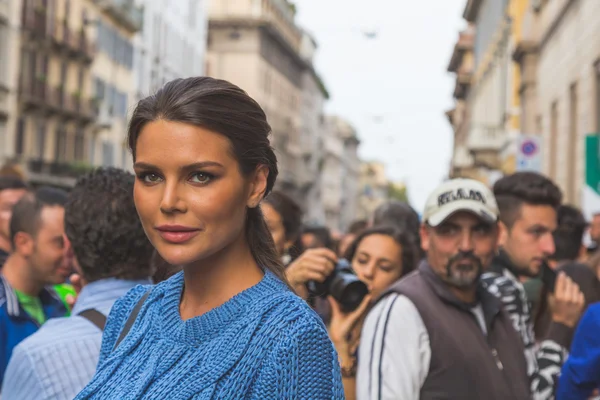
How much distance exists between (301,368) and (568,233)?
7.07 metres

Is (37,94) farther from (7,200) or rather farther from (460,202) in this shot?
(460,202)

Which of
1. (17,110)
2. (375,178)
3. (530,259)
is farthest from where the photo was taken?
(375,178)

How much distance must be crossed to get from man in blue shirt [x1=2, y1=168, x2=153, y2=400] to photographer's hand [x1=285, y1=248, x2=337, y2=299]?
682 millimetres

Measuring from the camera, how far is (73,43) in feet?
152

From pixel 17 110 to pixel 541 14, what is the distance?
21.6 m

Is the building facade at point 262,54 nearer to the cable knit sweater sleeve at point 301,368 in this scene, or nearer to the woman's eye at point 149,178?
the woman's eye at point 149,178

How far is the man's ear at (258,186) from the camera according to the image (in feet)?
9.02

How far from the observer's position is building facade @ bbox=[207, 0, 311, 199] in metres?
75.4

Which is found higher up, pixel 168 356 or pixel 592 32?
pixel 592 32

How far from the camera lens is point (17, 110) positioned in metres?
42.0

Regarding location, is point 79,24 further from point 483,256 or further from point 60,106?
point 483,256

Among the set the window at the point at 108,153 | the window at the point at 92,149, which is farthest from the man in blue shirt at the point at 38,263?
the window at the point at 108,153

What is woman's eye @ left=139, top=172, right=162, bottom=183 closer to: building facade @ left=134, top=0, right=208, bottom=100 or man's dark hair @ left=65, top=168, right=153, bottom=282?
man's dark hair @ left=65, top=168, right=153, bottom=282

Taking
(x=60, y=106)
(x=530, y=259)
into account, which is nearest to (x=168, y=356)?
(x=530, y=259)
